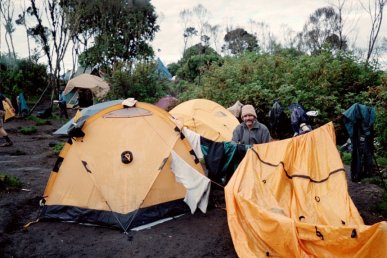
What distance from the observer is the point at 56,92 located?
67.7ft

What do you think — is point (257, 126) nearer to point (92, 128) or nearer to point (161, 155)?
point (161, 155)

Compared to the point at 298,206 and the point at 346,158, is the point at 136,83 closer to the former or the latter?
the point at 346,158

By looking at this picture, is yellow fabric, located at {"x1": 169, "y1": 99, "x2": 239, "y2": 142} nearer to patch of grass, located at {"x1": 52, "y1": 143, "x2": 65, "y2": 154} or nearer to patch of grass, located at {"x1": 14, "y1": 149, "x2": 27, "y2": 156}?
patch of grass, located at {"x1": 52, "y1": 143, "x2": 65, "y2": 154}

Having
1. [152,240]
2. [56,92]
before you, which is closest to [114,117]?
[152,240]

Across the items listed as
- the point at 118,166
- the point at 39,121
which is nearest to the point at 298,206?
the point at 118,166

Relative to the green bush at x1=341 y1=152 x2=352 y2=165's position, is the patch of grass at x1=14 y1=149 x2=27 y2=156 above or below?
above

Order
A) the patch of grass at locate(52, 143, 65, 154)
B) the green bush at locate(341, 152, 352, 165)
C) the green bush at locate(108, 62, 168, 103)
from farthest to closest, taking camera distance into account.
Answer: the green bush at locate(108, 62, 168, 103), the patch of grass at locate(52, 143, 65, 154), the green bush at locate(341, 152, 352, 165)

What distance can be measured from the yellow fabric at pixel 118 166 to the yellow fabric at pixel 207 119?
3.23 meters

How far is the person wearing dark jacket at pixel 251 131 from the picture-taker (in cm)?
584

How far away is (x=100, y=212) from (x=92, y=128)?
4.38ft

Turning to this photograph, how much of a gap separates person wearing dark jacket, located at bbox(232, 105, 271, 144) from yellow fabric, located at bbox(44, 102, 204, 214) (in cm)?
103

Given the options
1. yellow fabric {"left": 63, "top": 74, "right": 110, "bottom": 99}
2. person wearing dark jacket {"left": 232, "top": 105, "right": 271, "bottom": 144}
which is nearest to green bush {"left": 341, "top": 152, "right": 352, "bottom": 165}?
person wearing dark jacket {"left": 232, "top": 105, "right": 271, "bottom": 144}

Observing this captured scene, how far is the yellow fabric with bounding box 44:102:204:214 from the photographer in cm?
517

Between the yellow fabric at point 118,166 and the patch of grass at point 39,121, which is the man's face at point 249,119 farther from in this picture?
the patch of grass at point 39,121
